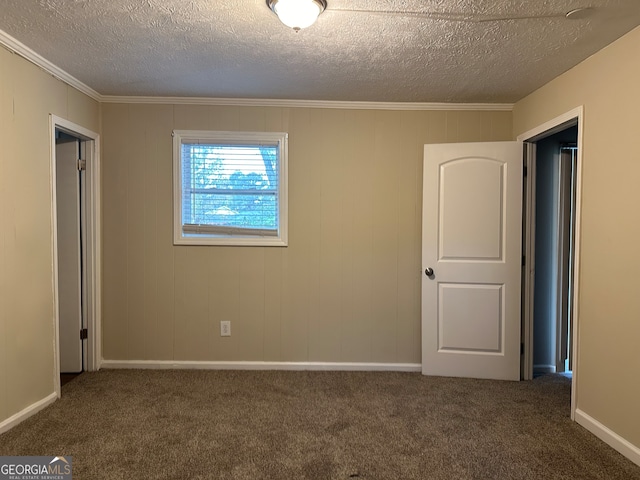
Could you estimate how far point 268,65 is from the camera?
265 cm

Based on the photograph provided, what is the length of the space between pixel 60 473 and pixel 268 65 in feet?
8.40

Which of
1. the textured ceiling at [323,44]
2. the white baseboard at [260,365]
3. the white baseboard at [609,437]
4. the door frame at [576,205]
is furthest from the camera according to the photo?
the white baseboard at [260,365]

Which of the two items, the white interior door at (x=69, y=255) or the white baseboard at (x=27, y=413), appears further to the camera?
the white interior door at (x=69, y=255)

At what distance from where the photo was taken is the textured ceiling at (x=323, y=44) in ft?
6.45

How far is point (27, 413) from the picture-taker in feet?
8.21

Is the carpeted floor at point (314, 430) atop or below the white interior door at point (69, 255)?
below

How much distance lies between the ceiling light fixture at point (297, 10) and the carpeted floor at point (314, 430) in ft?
7.09

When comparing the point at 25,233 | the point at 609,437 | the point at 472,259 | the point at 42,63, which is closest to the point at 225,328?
the point at 25,233

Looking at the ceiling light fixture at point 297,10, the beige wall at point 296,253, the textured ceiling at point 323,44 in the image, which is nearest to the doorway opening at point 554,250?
the beige wall at point 296,253

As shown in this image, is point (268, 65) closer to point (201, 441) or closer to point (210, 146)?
point (210, 146)

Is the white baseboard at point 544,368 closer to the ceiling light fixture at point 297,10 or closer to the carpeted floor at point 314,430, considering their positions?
the carpeted floor at point 314,430

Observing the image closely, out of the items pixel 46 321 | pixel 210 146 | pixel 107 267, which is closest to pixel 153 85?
pixel 210 146

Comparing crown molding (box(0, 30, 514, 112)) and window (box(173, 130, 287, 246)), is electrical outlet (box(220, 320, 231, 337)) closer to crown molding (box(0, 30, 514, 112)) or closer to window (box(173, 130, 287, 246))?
window (box(173, 130, 287, 246))

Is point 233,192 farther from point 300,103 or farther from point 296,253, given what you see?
point 300,103
